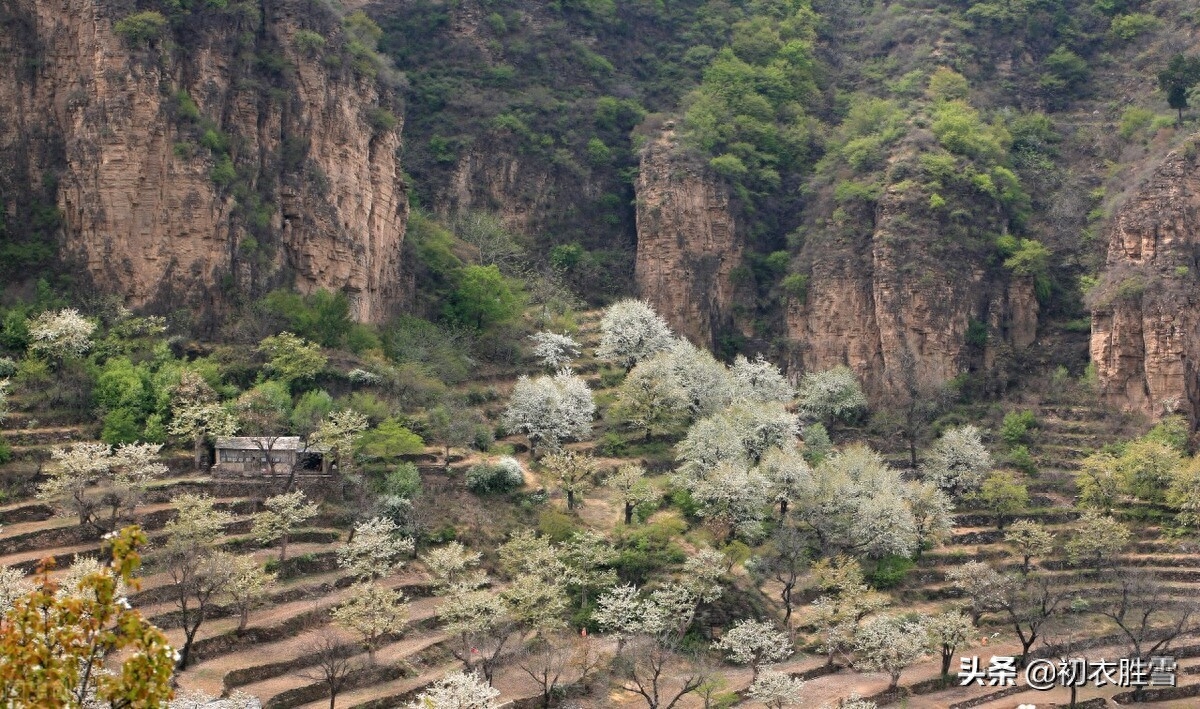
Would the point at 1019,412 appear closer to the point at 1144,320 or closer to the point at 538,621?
the point at 1144,320

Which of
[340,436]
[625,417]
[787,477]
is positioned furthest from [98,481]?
[787,477]

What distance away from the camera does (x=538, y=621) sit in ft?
151

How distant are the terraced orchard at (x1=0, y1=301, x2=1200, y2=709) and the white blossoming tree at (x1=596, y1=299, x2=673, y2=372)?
3415 mm

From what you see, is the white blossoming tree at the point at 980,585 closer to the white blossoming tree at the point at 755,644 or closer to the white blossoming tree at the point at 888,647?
the white blossoming tree at the point at 888,647

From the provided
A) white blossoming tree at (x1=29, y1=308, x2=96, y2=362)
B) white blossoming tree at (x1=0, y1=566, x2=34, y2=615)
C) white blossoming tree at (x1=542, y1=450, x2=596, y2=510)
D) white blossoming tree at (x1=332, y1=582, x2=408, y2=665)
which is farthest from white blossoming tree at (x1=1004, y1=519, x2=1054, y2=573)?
white blossoming tree at (x1=29, y1=308, x2=96, y2=362)

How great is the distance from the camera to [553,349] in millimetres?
71500

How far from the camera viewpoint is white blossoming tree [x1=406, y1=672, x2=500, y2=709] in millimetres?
37500

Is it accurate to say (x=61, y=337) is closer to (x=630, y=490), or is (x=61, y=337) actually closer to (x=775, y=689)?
(x=630, y=490)

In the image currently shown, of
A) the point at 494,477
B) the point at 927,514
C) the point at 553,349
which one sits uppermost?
the point at 553,349

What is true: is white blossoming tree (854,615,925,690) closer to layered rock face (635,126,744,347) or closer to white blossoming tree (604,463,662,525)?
white blossoming tree (604,463,662,525)

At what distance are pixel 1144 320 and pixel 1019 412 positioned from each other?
7.55 metres

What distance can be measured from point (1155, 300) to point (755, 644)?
33.9 meters

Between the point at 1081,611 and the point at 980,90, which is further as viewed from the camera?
the point at 980,90

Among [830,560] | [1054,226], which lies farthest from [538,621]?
[1054,226]
